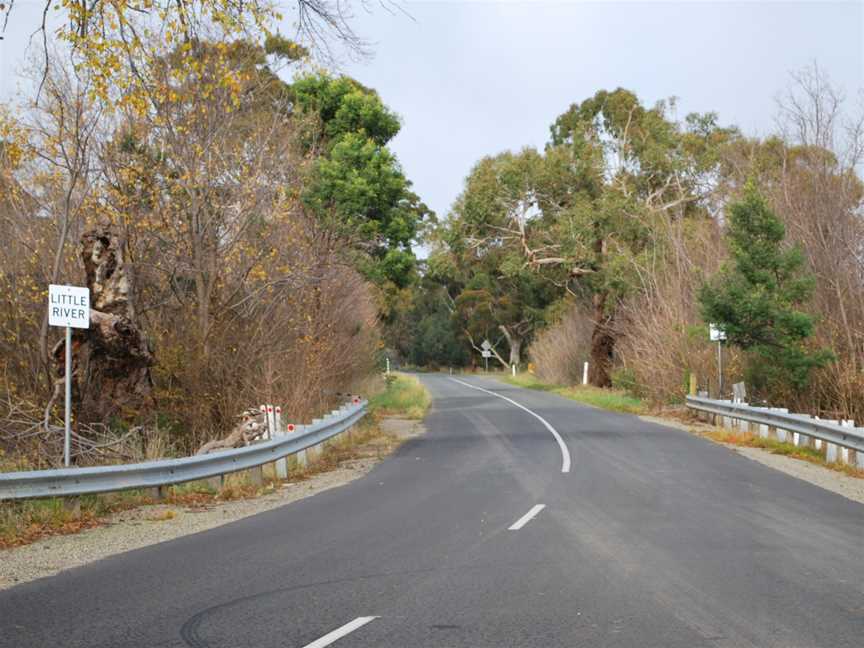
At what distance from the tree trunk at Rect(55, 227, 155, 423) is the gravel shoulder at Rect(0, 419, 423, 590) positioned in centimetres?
322

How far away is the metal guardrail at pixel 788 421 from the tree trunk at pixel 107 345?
12.2 metres

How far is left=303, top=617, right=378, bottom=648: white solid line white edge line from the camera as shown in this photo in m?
6.37

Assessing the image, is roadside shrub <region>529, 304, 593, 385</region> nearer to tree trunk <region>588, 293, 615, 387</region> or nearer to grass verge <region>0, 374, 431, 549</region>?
tree trunk <region>588, 293, 615, 387</region>

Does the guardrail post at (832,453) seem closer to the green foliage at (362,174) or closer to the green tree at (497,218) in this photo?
the green foliage at (362,174)

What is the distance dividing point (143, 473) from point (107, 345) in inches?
159

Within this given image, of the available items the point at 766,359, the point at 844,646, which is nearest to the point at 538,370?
the point at 766,359

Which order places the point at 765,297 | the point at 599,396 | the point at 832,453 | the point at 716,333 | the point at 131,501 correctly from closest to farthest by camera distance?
the point at 131,501 → the point at 832,453 → the point at 765,297 → the point at 716,333 → the point at 599,396

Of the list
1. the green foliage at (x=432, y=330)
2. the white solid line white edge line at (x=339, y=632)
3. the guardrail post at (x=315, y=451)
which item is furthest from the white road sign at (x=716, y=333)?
the green foliage at (x=432, y=330)

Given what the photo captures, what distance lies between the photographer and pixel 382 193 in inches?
1446

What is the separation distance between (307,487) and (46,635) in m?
9.03

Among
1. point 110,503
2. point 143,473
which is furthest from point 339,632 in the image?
point 110,503

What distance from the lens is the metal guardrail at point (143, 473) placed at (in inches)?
432

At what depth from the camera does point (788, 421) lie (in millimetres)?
20672

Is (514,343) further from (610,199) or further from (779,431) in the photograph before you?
(779,431)
